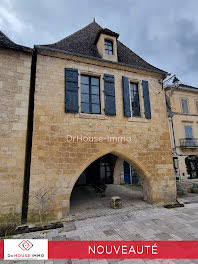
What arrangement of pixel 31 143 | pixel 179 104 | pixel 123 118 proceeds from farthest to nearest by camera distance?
pixel 179 104, pixel 123 118, pixel 31 143

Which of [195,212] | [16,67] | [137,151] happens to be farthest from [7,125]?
[195,212]

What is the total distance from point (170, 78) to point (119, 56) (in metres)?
2.73

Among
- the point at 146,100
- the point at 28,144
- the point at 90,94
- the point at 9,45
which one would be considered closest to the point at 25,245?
the point at 28,144

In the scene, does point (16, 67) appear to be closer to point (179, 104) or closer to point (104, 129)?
point (104, 129)

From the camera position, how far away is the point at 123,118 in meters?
6.16

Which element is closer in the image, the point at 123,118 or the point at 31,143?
the point at 31,143

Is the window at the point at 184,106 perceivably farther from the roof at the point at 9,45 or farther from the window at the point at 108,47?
the roof at the point at 9,45

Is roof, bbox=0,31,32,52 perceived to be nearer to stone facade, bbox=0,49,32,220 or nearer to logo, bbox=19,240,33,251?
stone facade, bbox=0,49,32,220

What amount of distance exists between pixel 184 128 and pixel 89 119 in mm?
12203

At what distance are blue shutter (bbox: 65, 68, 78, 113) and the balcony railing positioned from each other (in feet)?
39.7

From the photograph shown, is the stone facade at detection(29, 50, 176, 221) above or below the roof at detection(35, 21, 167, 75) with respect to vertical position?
below

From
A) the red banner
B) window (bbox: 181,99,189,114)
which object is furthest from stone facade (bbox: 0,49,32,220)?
window (bbox: 181,99,189,114)

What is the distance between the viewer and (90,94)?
6008 mm

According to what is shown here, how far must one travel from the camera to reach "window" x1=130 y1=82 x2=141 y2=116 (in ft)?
21.8
